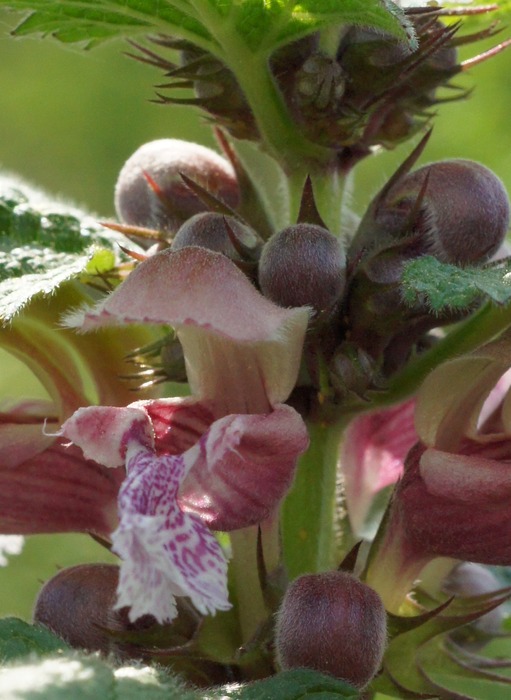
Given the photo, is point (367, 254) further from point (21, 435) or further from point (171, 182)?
point (21, 435)

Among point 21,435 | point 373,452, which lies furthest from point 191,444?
point 373,452

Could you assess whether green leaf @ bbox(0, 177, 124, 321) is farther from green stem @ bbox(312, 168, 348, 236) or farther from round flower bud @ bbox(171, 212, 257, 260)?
green stem @ bbox(312, 168, 348, 236)

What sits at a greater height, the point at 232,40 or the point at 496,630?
the point at 232,40

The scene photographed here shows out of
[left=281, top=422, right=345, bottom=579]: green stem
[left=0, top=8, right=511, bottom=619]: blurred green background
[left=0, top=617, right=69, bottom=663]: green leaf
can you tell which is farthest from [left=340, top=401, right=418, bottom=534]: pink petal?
[left=0, top=8, right=511, bottom=619]: blurred green background

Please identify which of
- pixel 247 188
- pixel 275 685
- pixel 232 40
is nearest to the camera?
pixel 275 685

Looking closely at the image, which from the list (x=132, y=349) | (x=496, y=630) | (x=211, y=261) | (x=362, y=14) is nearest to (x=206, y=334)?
(x=211, y=261)

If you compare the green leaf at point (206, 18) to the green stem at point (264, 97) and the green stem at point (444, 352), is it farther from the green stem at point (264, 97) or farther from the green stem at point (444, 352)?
the green stem at point (444, 352)

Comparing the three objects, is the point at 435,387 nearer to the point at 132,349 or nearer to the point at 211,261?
the point at 211,261
